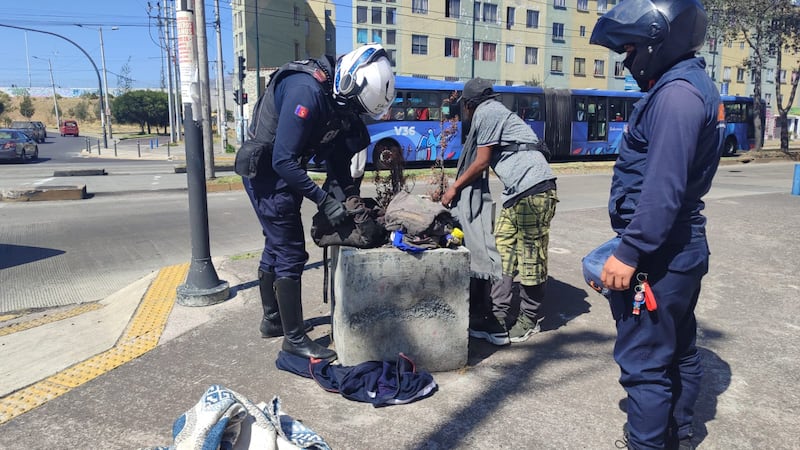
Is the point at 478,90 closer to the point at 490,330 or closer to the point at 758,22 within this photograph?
the point at 490,330

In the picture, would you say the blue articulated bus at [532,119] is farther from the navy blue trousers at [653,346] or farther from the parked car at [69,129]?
the parked car at [69,129]

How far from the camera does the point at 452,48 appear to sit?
50188 millimetres

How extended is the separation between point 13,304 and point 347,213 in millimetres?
3876

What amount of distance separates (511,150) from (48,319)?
12.7 ft

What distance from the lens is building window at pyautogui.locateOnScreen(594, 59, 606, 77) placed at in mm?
53875

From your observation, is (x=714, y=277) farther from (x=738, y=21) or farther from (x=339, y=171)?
(x=738, y=21)

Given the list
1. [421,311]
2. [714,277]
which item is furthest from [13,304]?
[714,277]

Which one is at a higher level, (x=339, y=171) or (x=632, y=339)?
(x=339, y=171)

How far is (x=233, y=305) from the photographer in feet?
14.6

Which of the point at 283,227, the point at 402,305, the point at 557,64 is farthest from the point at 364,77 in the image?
the point at 557,64

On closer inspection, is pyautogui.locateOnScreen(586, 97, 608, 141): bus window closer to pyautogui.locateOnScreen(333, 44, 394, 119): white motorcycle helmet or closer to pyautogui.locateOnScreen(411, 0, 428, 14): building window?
pyautogui.locateOnScreen(333, 44, 394, 119): white motorcycle helmet

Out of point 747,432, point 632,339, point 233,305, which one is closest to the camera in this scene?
point 632,339

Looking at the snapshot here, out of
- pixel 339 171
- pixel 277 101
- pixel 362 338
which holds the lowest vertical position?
pixel 362 338

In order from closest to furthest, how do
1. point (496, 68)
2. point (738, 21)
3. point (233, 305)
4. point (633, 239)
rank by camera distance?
1. point (633, 239)
2. point (233, 305)
3. point (738, 21)
4. point (496, 68)
